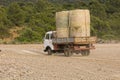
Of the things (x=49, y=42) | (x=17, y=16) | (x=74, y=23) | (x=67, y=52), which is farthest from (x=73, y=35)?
(x=17, y=16)

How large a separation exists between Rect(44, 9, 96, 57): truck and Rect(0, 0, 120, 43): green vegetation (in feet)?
132

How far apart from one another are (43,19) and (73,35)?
178 feet

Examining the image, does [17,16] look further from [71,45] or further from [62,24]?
[71,45]

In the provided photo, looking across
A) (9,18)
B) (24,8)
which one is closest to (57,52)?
(9,18)

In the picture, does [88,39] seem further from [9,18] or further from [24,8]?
[24,8]

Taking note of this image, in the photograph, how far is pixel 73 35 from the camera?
35.4 m

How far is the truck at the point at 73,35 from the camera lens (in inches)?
1355

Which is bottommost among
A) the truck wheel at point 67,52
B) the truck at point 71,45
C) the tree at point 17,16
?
the truck wheel at point 67,52

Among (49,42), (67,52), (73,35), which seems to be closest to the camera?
(67,52)

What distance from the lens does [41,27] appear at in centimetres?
8475

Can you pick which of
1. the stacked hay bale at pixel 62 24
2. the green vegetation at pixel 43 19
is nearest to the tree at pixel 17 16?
the green vegetation at pixel 43 19

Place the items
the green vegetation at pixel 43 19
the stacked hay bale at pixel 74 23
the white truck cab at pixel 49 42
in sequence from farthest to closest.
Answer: the green vegetation at pixel 43 19 → the white truck cab at pixel 49 42 → the stacked hay bale at pixel 74 23

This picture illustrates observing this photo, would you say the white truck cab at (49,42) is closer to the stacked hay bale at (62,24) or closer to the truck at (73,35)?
the truck at (73,35)

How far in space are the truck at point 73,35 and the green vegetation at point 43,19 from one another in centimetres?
4026
